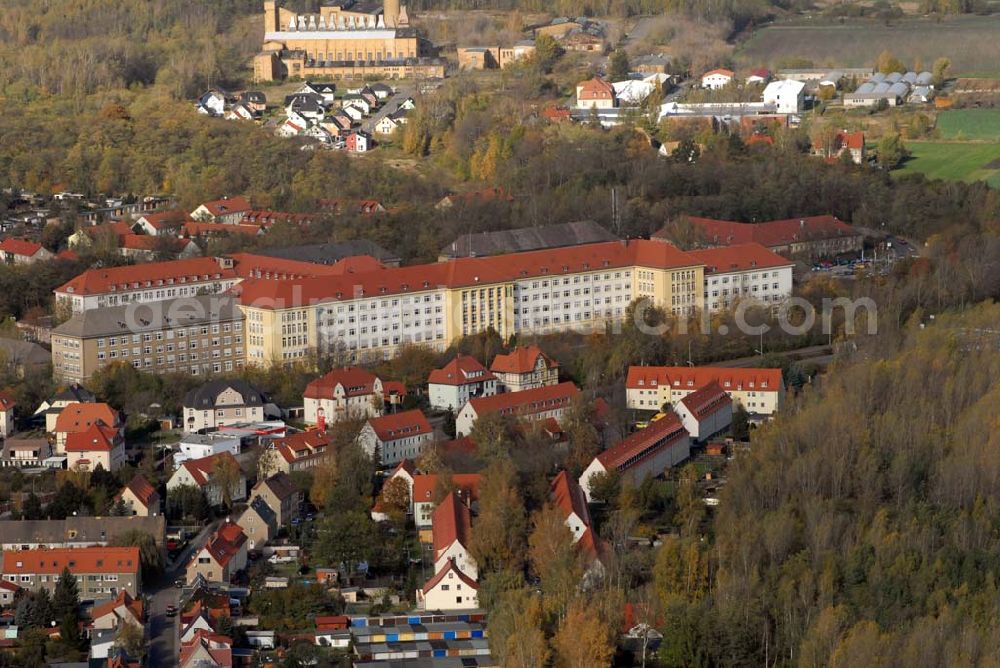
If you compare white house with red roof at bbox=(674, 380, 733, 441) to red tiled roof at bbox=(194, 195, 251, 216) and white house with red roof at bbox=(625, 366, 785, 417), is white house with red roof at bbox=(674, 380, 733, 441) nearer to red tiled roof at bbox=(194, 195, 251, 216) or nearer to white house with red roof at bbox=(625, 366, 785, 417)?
white house with red roof at bbox=(625, 366, 785, 417)

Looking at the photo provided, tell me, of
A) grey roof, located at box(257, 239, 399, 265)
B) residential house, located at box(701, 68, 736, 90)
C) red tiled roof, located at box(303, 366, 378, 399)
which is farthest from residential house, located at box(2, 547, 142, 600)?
residential house, located at box(701, 68, 736, 90)

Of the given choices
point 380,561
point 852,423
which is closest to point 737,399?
point 852,423

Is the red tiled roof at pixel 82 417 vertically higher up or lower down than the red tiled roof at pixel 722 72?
lower down

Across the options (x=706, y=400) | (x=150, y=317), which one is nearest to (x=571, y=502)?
(x=706, y=400)

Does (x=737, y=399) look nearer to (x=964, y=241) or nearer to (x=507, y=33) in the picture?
(x=964, y=241)

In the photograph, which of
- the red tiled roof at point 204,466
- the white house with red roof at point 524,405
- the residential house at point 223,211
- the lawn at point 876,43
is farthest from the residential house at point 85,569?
the lawn at point 876,43

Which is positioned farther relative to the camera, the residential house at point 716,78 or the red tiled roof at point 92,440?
the residential house at point 716,78

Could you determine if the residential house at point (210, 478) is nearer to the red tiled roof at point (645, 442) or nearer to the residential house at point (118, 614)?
the residential house at point (118, 614)

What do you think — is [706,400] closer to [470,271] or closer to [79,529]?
[470,271]
